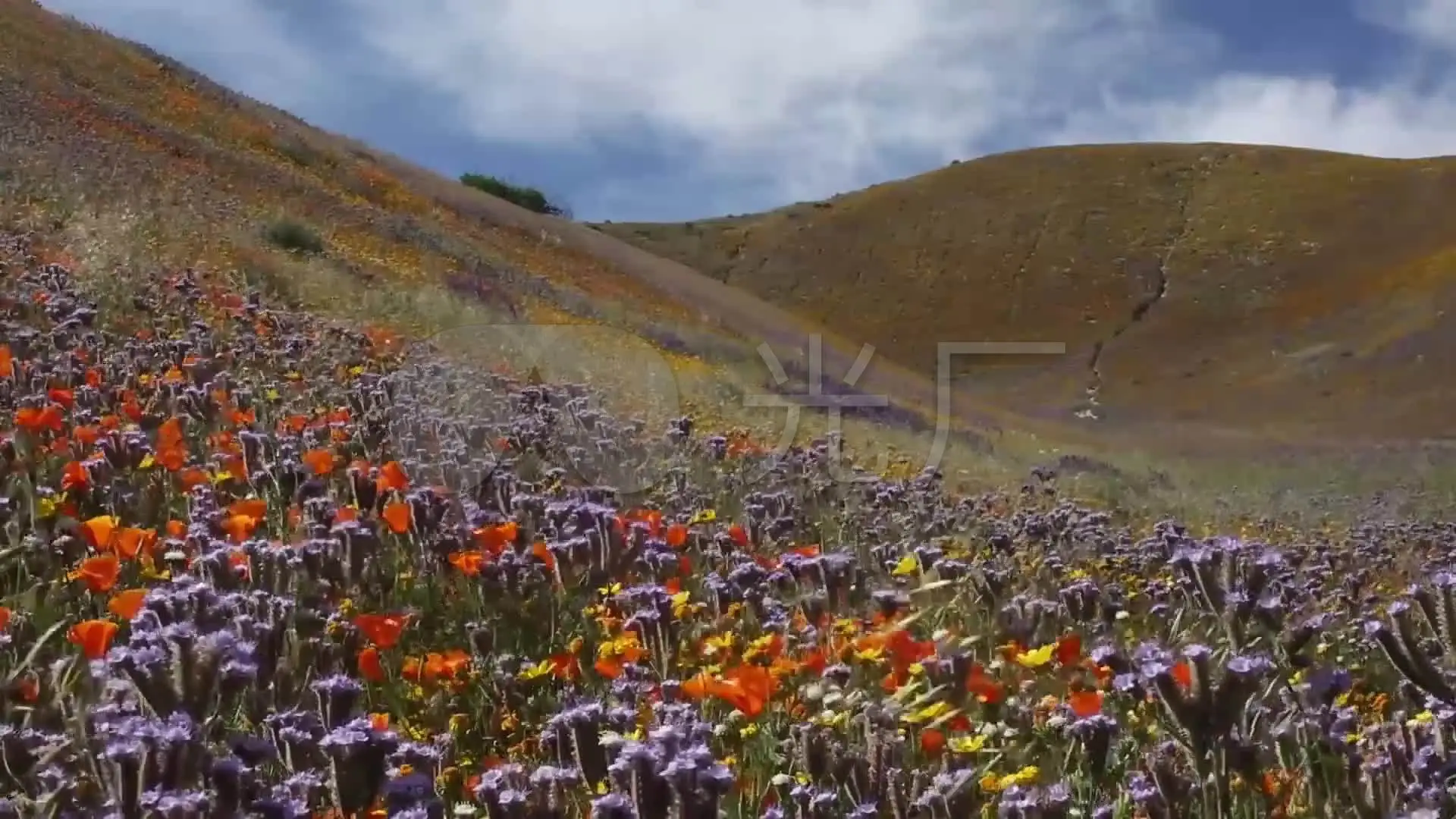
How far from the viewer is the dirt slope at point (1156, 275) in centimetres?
4434

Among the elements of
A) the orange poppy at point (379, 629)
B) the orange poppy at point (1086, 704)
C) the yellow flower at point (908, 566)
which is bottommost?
the orange poppy at point (1086, 704)

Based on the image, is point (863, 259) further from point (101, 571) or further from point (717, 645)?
point (101, 571)

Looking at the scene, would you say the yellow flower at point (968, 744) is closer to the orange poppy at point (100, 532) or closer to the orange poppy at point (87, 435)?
the orange poppy at point (100, 532)

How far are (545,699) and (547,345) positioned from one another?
6177 millimetres

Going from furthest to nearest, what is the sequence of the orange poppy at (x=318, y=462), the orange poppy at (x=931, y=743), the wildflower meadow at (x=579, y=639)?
the orange poppy at (x=318, y=462) → the orange poppy at (x=931, y=743) → the wildflower meadow at (x=579, y=639)

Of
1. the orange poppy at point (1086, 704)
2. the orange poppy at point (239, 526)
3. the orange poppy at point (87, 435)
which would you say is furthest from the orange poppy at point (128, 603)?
the orange poppy at point (1086, 704)

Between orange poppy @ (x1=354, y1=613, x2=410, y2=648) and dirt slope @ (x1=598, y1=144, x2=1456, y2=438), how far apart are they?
38134 mm

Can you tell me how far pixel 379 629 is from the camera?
3152 mm

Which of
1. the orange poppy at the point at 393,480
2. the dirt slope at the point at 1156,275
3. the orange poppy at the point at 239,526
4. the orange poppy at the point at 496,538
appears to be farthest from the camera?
the dirt slope at the point at 1156,275

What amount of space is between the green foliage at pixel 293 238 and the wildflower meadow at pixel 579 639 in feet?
32.5

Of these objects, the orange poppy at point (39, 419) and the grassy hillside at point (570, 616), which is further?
the orange poppy at point (39, 419)

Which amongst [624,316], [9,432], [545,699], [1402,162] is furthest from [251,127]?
[1402,162]

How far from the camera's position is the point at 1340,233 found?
59.8 metres

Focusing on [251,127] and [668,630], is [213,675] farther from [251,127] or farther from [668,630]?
[251,127]
